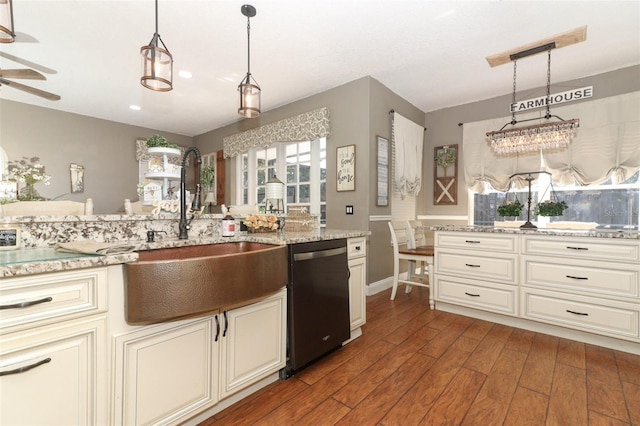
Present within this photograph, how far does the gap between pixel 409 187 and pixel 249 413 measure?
3726 mm

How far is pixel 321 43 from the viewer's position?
2.98 meters

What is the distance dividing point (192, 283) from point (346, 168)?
2.99 m

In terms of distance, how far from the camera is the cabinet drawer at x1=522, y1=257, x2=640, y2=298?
2170 mm

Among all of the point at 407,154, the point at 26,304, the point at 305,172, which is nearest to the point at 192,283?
the point at 26,304

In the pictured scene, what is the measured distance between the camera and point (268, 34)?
2.82 meters

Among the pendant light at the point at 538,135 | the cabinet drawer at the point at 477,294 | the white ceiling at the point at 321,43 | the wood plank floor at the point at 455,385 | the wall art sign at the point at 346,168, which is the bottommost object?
the wood plank floor at the point at 455,385

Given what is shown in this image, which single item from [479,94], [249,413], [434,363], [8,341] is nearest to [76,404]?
[8,341]

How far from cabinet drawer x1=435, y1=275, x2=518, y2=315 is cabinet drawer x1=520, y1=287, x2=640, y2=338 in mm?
110

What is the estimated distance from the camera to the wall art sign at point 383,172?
3887 mm

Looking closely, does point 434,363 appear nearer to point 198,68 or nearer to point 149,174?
point 149,174

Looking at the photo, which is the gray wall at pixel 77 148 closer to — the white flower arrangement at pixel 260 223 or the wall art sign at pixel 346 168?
the wall art sign at pixel 346 168

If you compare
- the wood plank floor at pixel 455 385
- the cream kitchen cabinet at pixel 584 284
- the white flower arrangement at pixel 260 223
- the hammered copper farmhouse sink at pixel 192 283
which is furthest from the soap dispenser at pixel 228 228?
the cream kitchen cabinet at pixel 584 284

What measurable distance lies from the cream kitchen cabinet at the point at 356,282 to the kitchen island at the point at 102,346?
850 mm

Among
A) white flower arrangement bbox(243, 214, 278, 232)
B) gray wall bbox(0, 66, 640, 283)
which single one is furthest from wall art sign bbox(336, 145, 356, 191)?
white flower arrangement bbox(243, 214, 278, 232)
